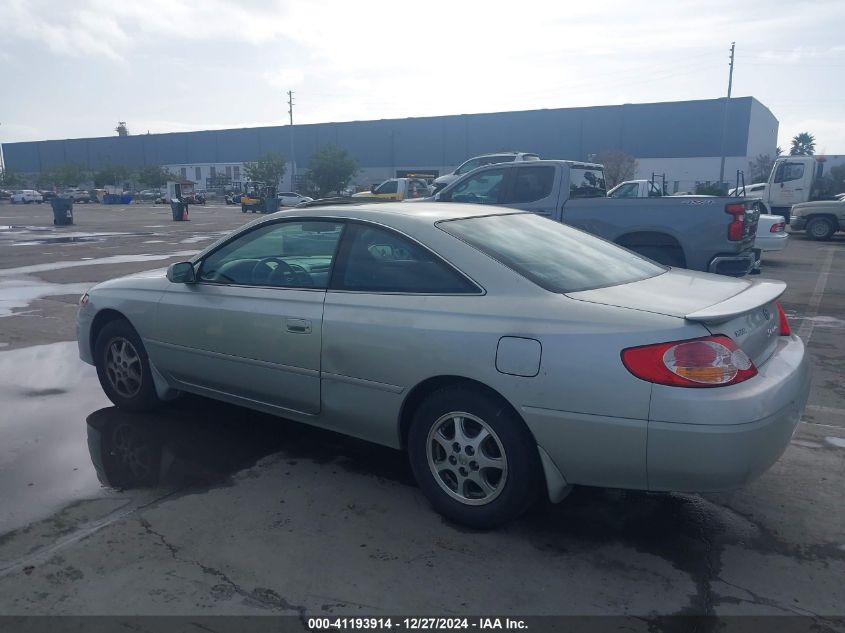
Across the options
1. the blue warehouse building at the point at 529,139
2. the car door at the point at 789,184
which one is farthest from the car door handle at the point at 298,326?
the blue warehouse building at the point at 529,139

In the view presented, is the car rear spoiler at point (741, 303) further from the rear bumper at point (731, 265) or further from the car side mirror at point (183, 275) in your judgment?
the rear bumper at point (731, 265)

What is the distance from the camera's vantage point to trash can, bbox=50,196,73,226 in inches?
1182

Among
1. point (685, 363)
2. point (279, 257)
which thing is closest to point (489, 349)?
point (685, 363)

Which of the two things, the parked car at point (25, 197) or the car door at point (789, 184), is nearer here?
the car door at point (789, 184)

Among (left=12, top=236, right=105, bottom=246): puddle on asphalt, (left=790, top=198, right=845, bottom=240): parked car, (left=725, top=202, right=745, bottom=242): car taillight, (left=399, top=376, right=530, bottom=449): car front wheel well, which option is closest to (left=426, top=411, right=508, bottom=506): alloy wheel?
(left=399, top=376, right=530, bottom=449): car front wheel well

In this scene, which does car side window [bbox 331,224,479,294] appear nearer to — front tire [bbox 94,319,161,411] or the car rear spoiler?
the car rear spoiler

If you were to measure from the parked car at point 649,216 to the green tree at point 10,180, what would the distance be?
109507mm

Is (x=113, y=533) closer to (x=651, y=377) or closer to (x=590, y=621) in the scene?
(x=590, y=621)

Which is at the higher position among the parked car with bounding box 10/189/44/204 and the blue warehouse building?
the blue warehouse building

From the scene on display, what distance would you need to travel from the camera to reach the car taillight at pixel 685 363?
3006mm

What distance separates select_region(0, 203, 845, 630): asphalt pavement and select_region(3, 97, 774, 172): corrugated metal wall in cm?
5852

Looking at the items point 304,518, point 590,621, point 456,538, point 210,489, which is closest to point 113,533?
point 210,489

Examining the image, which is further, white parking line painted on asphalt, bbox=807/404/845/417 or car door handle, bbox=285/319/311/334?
white parking line painted on asphalt, bbox=807/404/845/417

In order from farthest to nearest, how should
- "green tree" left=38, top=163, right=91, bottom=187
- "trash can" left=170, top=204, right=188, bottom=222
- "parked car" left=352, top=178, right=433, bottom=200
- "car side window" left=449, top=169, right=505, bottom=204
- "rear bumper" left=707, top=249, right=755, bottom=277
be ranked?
"green tree" left=38, top=163, right=91, bottom=187
"trash can" left=170, top=204, right=188, bottom=222
"parked car" left=352, top=178, right=433, bottom=200
"car side window" left=449, top=169, right=505, bottom=204
"rear bumper" left=707, top=249, right=755, bottom=277
